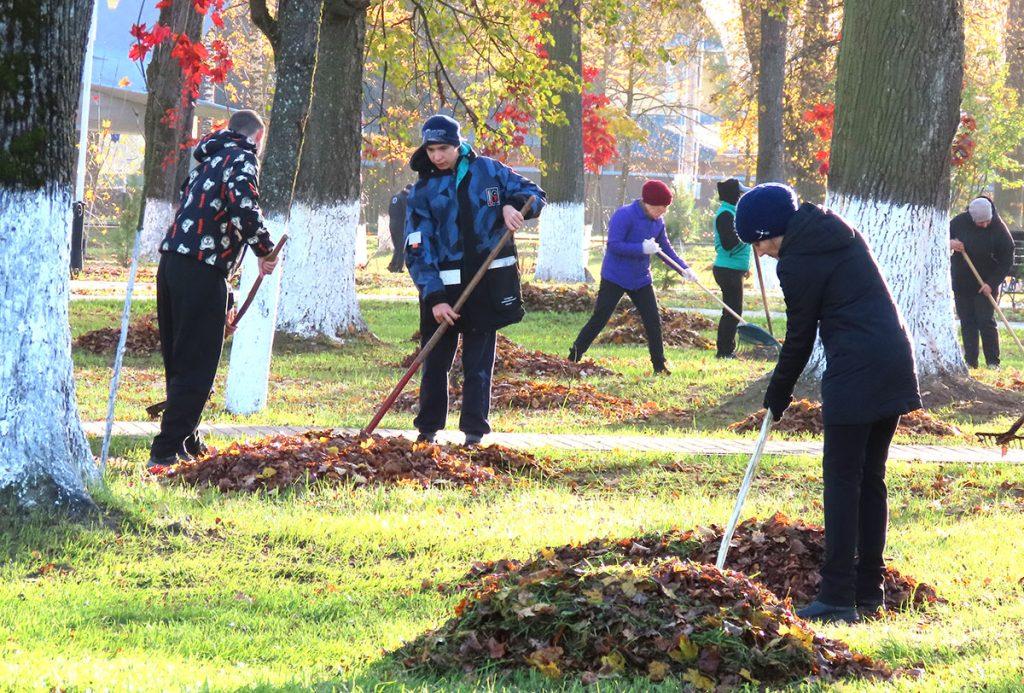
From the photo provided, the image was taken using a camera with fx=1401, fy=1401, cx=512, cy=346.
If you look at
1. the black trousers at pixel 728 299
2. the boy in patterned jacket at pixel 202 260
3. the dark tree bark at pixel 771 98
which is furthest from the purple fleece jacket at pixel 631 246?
the dark tree bark at pixel 771 98

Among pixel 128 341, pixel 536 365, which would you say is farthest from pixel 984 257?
pixel 128 341

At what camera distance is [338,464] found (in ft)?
25.9

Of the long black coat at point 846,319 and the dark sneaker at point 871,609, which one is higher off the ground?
the long black coat at point 846,319

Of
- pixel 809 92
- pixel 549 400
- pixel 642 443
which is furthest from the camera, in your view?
pixel 809 92

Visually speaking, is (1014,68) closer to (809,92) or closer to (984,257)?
(809,92)

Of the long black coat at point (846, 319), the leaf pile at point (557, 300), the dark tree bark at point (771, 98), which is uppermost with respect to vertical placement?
the dark tree bark at point (771, 98)

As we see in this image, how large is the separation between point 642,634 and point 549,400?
741 cm

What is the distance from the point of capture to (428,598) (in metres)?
5.60

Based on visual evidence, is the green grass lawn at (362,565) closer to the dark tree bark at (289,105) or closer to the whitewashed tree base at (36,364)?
the whitewashed tree base at (36,364)

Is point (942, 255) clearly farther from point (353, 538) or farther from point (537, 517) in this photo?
point (353, 538)

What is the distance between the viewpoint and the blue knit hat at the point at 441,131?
812 cm

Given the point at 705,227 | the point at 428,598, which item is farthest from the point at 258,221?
the point at 705,227

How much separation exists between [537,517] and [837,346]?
2.24 metres

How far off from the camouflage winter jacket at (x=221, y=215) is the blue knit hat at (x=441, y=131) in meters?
1.00
